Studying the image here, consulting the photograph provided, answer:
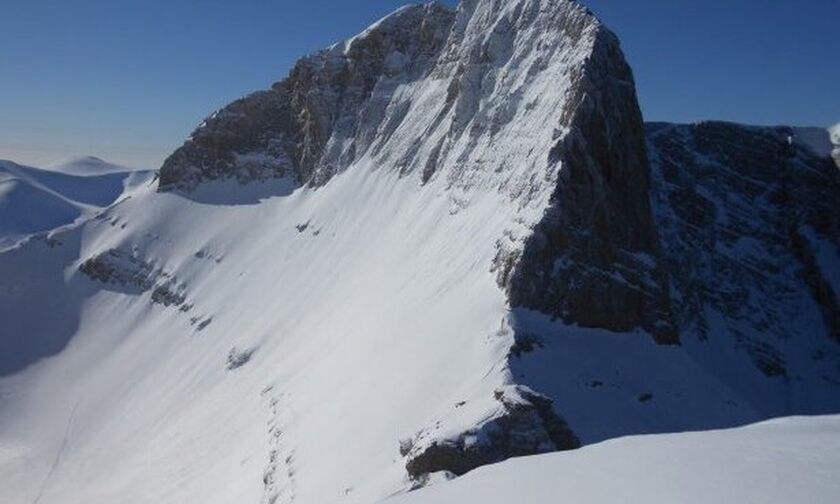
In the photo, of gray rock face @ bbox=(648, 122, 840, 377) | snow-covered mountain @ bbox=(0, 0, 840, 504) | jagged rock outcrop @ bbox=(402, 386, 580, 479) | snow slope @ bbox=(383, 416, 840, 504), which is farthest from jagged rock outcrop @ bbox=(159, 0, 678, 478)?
snow slope @ bbox=(383, 416, 840, 504)

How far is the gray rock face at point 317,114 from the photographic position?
84.1 m

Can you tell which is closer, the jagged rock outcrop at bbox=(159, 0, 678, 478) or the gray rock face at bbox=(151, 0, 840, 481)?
the jagged rock outcrop at bbox=(159, 0, 678, 478)

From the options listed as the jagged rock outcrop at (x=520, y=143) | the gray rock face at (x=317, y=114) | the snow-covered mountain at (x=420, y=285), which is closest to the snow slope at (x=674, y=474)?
the snow-covered mountain at (x=420, y=285)

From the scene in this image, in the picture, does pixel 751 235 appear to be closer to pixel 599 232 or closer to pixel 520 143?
pixel 520 143

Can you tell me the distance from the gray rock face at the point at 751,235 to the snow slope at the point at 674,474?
130ft

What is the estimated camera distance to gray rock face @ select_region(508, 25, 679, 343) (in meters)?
41.2

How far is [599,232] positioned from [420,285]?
11945 mm

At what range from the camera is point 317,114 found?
90188 millimetres

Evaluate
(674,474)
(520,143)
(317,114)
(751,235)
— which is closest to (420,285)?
(520,143)

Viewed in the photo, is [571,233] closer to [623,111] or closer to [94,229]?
[623,111]

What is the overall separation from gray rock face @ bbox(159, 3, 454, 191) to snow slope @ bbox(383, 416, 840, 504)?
72525 mm

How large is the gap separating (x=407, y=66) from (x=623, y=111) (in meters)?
36.9

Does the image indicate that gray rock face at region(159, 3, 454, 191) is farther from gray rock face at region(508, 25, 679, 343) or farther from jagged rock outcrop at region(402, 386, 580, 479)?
jagged rock outcrop at region(402, 386, 580, 479)

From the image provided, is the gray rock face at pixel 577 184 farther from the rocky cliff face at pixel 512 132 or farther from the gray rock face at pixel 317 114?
the gray rock face at pixel 317 114
